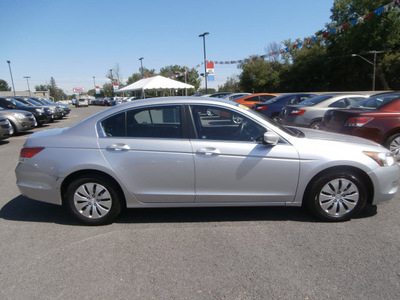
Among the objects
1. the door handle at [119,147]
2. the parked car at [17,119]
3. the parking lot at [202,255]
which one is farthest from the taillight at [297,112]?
the parked car at [17,119]

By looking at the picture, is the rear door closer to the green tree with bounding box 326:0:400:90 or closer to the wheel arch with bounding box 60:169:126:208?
the wheel arch with bounding box 60:169:126:208

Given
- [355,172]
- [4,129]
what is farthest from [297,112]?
[4,129]

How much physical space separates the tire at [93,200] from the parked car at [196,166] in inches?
0.5

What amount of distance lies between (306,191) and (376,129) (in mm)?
3119

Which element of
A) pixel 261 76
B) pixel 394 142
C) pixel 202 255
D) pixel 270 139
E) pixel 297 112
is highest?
pixel 261 76

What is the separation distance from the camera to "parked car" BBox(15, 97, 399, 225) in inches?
136

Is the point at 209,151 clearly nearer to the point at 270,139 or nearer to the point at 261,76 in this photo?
the point at 270,139

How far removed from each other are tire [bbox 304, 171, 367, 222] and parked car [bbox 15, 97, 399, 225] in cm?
1

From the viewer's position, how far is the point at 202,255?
2.97 m

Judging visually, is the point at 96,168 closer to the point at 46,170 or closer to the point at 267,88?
the point at 46,170

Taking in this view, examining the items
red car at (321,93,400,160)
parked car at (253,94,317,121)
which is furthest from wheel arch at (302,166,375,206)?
Result: parked car at (253,94,317,121)

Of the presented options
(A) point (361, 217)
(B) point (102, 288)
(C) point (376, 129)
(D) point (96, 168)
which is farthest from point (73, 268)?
(C) point (376, 129)

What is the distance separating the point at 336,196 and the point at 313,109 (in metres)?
5.73

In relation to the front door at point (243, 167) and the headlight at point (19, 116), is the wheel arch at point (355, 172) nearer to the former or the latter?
the front door at point (243, 167)
